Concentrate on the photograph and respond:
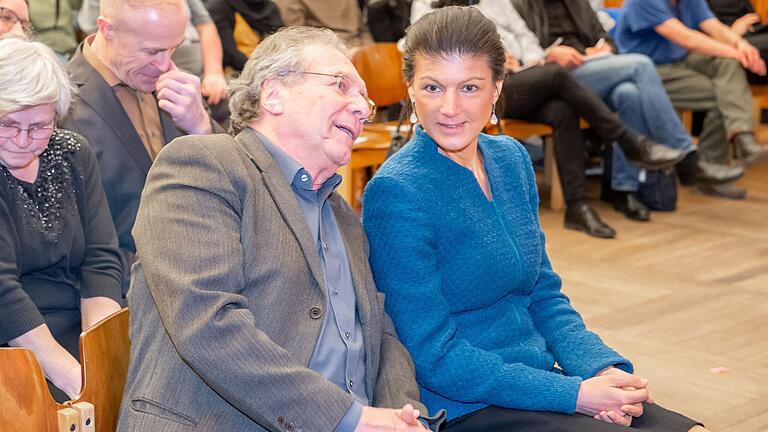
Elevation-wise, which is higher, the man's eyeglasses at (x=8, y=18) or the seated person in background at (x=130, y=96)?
the man's eyeglasses at (x=8, y=18)

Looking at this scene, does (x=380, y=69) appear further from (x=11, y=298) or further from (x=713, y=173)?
(x=11, y=298)

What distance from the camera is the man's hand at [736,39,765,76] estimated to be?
20.0ft

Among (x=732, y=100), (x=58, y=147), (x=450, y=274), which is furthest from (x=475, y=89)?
(x=732, y=100)

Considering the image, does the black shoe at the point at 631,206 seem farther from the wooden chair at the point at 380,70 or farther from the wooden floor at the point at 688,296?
the wooden chair at the point at 380,70

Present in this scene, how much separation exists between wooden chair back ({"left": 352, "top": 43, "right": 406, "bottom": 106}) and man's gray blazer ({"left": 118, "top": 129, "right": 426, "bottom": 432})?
3.39 metres

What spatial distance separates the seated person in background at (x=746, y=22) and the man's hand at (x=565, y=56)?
142 cm

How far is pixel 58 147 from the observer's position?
2479 millimetres

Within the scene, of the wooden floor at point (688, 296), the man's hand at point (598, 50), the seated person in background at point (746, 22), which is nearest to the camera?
the wooden floor at point (688, 296)

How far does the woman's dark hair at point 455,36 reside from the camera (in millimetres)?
2193

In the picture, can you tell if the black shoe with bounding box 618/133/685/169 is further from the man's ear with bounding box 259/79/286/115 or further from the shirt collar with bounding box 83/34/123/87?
the man's ear with bounding box 259/79/286/115

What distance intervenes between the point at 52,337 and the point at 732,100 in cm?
472

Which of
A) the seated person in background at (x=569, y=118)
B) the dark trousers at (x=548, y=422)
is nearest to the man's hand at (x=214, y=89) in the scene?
the seated person in background at (x=569, y=118)

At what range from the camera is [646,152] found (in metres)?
5.34

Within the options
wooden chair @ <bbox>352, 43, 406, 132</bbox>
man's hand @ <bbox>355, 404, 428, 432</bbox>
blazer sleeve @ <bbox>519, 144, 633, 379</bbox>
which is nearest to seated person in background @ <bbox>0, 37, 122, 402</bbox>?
man's hand @ <bbox>355, 404, 428, 432</bbox>
